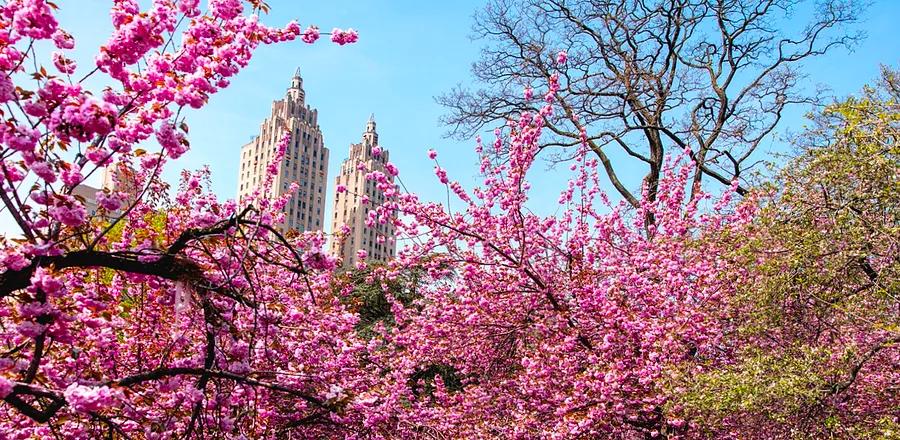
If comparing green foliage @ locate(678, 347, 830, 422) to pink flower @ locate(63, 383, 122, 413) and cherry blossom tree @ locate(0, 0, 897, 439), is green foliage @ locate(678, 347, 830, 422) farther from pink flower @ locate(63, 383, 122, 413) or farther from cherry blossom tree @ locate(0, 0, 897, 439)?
pink flower @ locate(63, 383, 122, 413)

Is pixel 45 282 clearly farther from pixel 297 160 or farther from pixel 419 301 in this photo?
pixel 297 160

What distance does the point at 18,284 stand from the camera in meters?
3.29

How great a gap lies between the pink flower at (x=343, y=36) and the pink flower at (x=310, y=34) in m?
0.17

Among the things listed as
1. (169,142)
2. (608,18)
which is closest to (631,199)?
(608,18)

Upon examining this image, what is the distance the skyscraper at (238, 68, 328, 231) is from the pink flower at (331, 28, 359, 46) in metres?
65.9

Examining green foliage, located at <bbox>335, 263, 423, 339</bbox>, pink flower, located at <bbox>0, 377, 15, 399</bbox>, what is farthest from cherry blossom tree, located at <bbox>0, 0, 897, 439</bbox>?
green foliage, located at <bbox>335, 263, 423, 339</bbox>

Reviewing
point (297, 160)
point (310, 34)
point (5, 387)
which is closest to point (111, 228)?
point (5, 387)

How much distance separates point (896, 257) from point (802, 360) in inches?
41.6

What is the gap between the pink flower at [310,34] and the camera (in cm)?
473

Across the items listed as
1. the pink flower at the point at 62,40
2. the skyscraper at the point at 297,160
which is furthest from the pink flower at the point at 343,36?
the skyscraper at the point at 297,160

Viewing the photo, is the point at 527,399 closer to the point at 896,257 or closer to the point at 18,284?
the point at 896,257

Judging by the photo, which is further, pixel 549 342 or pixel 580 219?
pixel 580 219

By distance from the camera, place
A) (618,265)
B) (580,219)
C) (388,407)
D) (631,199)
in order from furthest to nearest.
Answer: (631,199)
(580,219)
(618,265)
(388,407)

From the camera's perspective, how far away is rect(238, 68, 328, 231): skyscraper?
70.6 metres
